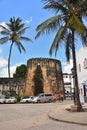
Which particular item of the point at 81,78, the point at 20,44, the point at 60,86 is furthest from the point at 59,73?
the point at 81,78

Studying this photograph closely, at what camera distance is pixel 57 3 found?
27547 millimetres

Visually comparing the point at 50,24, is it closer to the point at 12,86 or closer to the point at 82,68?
the point at 82,68

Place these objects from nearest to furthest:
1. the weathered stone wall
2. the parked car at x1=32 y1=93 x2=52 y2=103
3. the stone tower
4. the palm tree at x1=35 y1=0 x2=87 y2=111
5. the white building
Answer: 1. the palm tree at x1=35 y1=0 x2=87 y2=111
2. the white building
3. the parked car at x1=32 y1=93 x2=52 y2=103
4. the stone tower
5. the weathered stone wall

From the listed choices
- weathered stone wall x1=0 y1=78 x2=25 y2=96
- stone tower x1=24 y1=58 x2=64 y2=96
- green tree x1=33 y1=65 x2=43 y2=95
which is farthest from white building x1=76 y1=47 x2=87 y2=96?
weathered stone wall x1=0 y1=78 x2=25 y2=96

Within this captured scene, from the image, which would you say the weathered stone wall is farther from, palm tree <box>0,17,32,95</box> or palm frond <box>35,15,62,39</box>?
palm frond <box>35,15,62,39</box>

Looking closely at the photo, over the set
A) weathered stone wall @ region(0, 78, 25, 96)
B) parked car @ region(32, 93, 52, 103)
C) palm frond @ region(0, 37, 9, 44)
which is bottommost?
parked car @ region(32, 93, 52, 103)

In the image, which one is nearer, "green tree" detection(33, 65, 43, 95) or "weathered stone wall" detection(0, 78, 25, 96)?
"green tree" detection(33, 65, 43, 95)

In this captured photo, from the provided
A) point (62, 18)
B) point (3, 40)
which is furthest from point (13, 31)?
point (62, 18)

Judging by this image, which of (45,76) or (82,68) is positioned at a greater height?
(45,76)

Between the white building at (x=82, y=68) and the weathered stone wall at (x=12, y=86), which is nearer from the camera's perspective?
the white building at (x=82, y=68)

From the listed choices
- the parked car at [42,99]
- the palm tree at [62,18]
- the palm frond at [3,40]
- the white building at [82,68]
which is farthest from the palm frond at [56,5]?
the palm frond at [3,40]

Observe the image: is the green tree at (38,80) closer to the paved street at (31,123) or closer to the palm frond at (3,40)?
the palm frond at (3,40)

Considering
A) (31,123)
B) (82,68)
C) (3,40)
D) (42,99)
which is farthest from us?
(3,40)

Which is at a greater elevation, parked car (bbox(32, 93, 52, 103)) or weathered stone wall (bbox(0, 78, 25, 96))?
weathered stone wall (bbox(0, 78, 25, 96))
